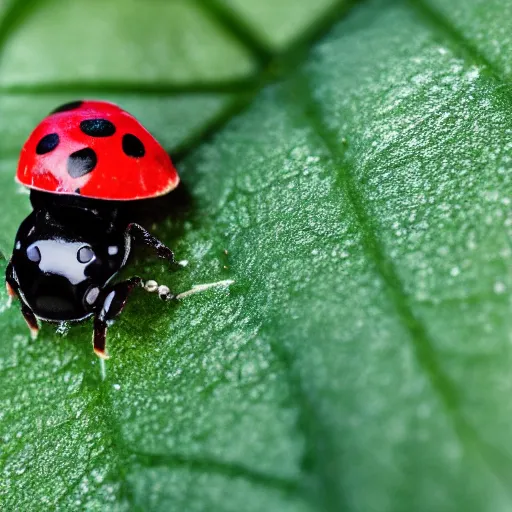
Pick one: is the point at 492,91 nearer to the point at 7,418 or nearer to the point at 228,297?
the point at 228,297

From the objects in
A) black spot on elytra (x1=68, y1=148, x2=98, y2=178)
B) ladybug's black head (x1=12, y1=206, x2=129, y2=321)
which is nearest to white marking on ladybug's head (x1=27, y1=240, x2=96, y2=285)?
ladybug's black head (x1=12, y1=206, x2=129, y2=321)

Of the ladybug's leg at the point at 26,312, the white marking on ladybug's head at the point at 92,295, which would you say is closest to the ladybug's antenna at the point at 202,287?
the white marking on ladybug's head at the point at 92,295

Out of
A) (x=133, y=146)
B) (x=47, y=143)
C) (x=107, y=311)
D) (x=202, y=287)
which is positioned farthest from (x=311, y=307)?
(x=47, y=143)

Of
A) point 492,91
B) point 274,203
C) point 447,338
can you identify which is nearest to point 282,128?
point 274,203

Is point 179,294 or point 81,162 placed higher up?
point 81,162

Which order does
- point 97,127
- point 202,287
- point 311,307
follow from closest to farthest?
point 311,307
point 202,287
point 97,127

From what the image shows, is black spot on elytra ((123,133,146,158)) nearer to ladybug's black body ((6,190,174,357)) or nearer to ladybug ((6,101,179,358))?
ladybug ((6,101,179,358))

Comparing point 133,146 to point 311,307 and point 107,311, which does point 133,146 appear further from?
point 311,307
